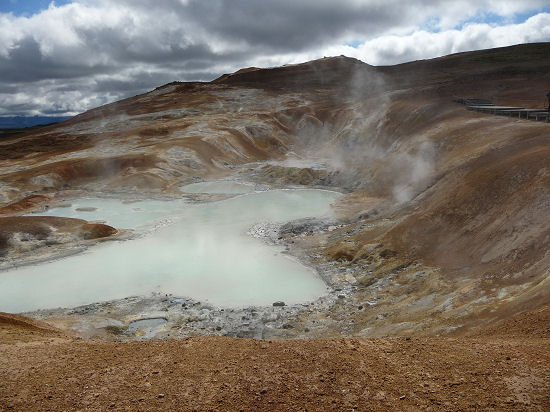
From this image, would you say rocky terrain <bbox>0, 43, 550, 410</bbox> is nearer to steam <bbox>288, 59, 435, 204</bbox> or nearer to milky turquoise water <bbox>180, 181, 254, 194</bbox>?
steam <bbox>288, 59, 435, 204</bbox>

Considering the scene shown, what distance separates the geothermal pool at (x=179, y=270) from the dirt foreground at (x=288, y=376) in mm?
11249

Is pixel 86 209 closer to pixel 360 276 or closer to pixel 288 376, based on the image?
pixel 360 276

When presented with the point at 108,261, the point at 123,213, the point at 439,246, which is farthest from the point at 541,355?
the point at 123,213

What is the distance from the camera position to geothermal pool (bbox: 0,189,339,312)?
23609 millimetres

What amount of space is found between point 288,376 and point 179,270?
61.7 feet

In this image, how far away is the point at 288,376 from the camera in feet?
31.7

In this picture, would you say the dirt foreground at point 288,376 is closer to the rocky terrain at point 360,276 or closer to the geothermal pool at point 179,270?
the rocky terrain at point 360,276

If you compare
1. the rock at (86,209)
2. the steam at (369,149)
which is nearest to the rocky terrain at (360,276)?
the steam at (369,149)

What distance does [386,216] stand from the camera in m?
32.6

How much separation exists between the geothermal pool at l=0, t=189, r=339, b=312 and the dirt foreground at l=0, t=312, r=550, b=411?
11.2 m

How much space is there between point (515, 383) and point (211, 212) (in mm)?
36646

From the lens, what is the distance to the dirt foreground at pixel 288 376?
8.58 meters

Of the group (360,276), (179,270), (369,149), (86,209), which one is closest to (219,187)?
(86,209)

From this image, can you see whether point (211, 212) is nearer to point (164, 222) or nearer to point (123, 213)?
point (164, 222)
